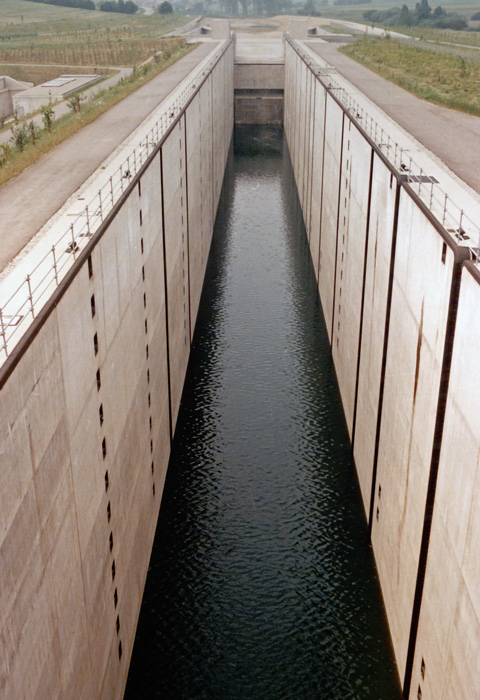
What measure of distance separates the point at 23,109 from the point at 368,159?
49.4m

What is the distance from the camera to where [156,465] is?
2331 centimetres

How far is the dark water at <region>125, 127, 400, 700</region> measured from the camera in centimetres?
1847

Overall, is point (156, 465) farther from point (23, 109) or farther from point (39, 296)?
point (23, 109)

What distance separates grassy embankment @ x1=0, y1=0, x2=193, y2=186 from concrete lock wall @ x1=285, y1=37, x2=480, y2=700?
12807 millimetres

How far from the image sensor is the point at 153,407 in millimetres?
23000

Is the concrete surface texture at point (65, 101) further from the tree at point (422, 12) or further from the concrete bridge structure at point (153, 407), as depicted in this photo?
the tree at point (422, 12)

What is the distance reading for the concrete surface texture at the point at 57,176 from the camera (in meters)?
20.6

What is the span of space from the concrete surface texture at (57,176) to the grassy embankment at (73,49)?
73 cm

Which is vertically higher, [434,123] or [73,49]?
[73,49]

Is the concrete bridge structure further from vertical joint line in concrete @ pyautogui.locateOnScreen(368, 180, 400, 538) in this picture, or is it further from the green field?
the green field

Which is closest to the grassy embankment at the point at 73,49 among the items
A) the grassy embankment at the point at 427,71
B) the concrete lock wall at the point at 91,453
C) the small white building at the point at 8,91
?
the small white building at the point at 8,91

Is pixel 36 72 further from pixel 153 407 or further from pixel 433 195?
pixel 433 195

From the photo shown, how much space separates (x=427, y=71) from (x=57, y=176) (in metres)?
40.0

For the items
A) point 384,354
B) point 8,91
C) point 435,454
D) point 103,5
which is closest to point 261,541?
point 384,354
